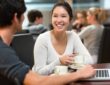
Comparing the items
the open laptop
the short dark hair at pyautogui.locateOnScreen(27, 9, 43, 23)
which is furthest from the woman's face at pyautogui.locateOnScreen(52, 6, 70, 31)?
the short dark hair at pyautogui.locateOnScreen(27, 9, 43, 23)

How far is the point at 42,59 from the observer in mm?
2285

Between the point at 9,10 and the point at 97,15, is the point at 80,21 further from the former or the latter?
the point at 9,10

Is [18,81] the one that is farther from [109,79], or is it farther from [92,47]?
[92,47]

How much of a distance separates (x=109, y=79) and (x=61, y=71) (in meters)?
0.27

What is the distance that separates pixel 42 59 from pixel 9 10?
1.00m

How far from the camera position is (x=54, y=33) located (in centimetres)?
246

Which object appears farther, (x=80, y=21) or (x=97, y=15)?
(x=80, y=21)

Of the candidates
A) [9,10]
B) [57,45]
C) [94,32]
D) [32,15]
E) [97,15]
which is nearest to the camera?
[9,10]

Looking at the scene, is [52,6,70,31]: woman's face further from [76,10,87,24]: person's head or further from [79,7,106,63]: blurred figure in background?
[76,10,87,24]: person's head

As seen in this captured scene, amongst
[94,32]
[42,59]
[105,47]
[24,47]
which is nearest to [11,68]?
[24,47]

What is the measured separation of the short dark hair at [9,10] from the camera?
1.33 metres

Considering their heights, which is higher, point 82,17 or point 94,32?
point 82,17

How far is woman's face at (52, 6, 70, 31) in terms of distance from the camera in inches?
97.6

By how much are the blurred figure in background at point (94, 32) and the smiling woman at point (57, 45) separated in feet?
3.74
